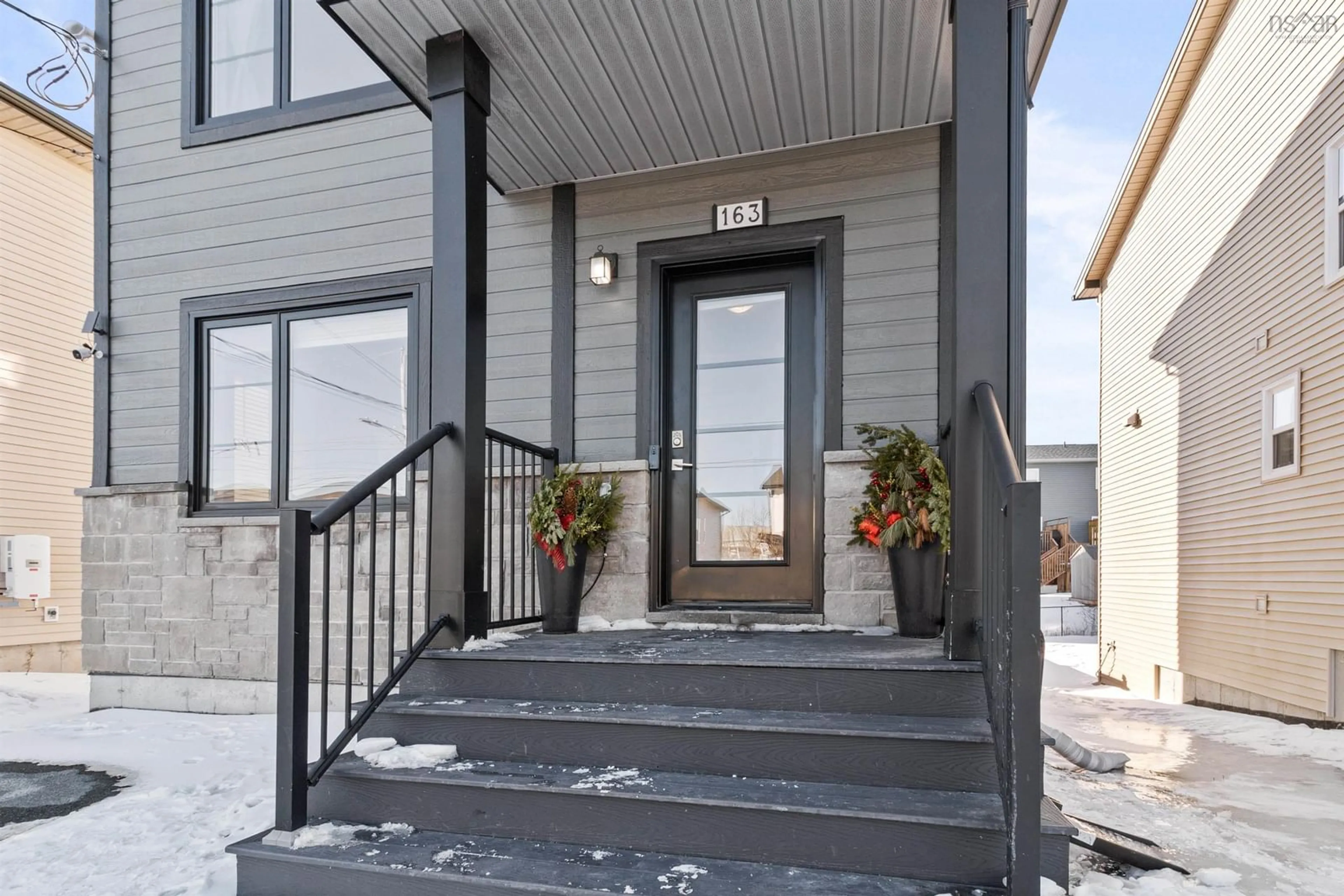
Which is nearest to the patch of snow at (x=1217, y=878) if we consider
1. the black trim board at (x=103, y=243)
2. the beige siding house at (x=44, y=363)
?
the black trim board at (x=103, y=243)

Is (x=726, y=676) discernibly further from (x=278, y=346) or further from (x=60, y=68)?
(x=60, y=68)

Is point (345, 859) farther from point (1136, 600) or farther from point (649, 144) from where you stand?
point (1136, 600)

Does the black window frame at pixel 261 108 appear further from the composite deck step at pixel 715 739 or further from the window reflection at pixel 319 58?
the composite deck step at pixel 715 739

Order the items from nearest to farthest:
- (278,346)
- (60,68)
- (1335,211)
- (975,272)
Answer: (975,272) → (278,346) → (1335,211) → (60,68)

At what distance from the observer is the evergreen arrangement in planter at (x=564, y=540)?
11.9 feet

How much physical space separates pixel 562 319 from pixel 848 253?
1.48 m

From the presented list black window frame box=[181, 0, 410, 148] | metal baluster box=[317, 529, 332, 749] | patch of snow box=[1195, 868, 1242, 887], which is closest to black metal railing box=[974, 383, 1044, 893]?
patch of snow box=[1195, 868, 1242, 887]

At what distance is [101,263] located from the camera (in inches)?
206

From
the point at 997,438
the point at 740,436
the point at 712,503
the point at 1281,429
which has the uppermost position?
the point at 1281,429

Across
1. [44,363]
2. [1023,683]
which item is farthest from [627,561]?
[44,363]

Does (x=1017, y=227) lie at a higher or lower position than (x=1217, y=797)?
higher

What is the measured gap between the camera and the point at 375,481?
2615mm

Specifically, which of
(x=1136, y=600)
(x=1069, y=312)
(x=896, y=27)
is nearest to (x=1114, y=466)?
(x=1136, y=600)

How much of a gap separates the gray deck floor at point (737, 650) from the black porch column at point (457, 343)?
11.5 inches
